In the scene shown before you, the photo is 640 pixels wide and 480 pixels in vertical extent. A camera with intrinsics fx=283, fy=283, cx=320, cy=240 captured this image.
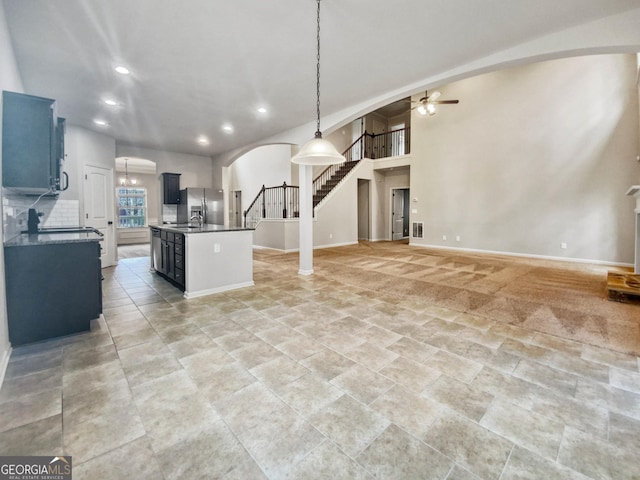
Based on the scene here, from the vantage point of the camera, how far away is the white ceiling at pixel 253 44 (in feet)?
8.05

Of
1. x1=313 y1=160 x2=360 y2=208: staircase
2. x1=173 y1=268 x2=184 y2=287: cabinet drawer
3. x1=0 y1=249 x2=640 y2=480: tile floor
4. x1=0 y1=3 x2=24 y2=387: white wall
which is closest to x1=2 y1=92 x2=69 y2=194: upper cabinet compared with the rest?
x1=0 y1=3 x2=24 y2=387: white wall

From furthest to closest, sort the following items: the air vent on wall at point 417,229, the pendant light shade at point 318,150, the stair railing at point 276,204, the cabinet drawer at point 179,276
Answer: the air vent on wall at point 417,229 < the stair railing at point 276,204 < the cabinet drawer at point 179,276 < the pendant light shade at point 318,150

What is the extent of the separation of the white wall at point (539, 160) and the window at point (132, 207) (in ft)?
35.3

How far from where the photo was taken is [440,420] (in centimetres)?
165

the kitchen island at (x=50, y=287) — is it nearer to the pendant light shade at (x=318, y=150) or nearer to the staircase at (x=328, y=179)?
the pendant light shade at (x=318, y=150)

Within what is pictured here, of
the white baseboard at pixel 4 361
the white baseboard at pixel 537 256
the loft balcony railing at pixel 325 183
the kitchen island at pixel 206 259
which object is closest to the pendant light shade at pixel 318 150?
the kitchen island at pixel 206 259

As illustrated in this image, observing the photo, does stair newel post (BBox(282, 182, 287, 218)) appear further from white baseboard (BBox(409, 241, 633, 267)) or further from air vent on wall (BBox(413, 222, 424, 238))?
white baseboard (BBox(409, 241, 633, 267))

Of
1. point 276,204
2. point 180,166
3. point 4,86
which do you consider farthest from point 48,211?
point 276,204

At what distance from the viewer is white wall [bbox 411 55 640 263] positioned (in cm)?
614

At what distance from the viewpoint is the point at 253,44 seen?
301cm

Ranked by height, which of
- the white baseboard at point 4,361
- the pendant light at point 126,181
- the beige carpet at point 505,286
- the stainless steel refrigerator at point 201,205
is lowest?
the white baseboard at point 4,361

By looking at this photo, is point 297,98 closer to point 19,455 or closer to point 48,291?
point 48,291

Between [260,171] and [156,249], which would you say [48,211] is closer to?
Result: [156,249]

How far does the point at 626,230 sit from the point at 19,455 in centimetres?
942
